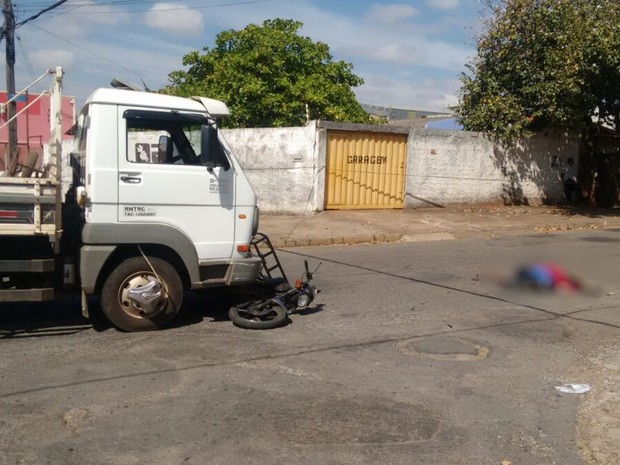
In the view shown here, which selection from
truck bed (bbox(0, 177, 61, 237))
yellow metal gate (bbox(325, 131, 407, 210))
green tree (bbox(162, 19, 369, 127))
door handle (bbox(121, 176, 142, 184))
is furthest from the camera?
green tree (bbox(162, 19, 369, 127))

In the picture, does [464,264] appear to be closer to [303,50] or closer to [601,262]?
[601,262]

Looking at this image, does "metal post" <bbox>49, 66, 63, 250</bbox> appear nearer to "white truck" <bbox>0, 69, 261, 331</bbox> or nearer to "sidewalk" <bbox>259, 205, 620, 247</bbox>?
"white truck" <bbox>0, 69, 261, 331</bbox>

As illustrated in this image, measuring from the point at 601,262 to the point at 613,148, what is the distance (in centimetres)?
1301

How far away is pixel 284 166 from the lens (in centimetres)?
1645

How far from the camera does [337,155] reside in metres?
16.6

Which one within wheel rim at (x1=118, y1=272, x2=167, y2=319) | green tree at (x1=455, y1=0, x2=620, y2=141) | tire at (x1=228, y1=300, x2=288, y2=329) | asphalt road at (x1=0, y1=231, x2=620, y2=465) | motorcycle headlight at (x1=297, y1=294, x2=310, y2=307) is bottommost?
asphalt road at (x1=0, y1=231, x2=620, y2=465)

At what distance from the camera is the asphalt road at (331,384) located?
414 centimetres

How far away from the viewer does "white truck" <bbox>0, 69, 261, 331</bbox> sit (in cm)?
605

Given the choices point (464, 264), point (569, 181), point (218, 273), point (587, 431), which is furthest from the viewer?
point (569, 181)

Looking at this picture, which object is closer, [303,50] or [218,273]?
[218,273]

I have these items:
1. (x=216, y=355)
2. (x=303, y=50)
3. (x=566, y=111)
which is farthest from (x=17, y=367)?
(x=303, y=50)

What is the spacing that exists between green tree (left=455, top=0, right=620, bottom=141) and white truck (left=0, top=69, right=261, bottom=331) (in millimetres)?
12870

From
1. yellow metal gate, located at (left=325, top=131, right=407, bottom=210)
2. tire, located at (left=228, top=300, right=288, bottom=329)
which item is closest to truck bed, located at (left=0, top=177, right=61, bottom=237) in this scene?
tire, located at (left=228, top=300, right=288, bottom=329)

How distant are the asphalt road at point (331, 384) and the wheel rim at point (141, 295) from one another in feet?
0.83
